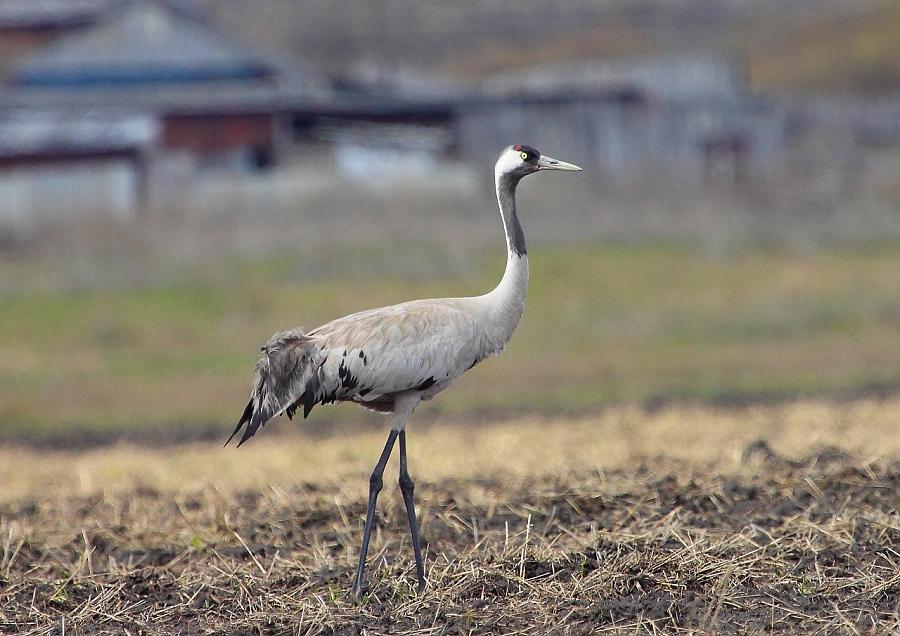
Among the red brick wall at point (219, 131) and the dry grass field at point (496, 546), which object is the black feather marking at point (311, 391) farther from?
the red brick wall at point (219, 131)

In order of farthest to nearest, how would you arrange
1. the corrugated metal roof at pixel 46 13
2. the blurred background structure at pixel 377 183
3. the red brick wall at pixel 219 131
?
1. the corrugated metal roof at pixel 46 13
2. the red brick wall at pixel 219 131
3. the blurred background structure at pixel 377 183

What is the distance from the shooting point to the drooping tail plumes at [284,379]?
5379 mm

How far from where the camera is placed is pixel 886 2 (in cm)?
4741

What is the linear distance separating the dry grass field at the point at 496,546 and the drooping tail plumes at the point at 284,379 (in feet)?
2.38

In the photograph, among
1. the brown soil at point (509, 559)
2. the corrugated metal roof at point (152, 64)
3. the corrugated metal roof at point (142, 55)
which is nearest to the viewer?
the brown soil at point (509, 559)

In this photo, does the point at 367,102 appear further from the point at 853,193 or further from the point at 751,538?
the point at 751,538

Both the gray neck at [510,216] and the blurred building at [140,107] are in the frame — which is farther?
the blurred building at [140,107]

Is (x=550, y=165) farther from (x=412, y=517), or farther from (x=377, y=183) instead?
(x=377, y=183)

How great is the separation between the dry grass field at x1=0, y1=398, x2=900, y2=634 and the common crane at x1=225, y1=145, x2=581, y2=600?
0.52 meters

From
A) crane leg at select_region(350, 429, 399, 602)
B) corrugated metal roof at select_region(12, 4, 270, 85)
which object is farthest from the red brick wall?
crane leg at select_region(350, 429, 399, 602)

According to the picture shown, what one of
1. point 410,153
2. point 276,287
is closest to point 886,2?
point 410,153

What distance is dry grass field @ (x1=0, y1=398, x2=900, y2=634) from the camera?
4723 mm

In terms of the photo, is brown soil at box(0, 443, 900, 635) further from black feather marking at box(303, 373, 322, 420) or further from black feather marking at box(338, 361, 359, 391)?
black feather marking at box(338, 361, 359, 391)

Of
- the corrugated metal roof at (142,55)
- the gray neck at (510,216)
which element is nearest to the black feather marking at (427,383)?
the gray neck at (510,216)
